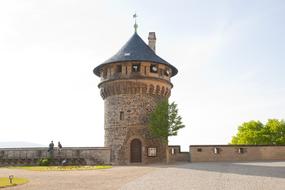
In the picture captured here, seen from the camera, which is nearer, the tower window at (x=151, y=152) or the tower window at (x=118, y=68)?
the tower window at (x=151, y=152)

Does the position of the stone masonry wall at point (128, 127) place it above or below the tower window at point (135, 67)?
below

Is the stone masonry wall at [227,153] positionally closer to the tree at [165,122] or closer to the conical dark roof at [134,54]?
the tree at [165,122]

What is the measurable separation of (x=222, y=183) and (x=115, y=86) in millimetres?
19280

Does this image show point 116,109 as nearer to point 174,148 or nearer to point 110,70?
point 110,70

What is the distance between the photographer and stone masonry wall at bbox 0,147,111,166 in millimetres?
29984

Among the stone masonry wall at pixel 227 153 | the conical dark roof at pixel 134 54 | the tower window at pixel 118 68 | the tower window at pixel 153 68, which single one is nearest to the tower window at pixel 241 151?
the stone masonry wall at pixel 227 153

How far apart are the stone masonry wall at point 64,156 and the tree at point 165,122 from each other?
4.22 metres

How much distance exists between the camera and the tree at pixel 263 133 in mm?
62000

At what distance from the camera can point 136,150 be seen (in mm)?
31516

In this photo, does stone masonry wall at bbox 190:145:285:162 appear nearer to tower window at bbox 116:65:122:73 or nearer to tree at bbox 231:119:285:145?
tower window at bbox 116:65:122:73

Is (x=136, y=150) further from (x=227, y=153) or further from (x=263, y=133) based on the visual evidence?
(x=263, y=133)

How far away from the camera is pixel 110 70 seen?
107ft

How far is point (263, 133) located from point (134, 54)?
38624 mm

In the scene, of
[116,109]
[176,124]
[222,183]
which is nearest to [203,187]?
[222,183]
